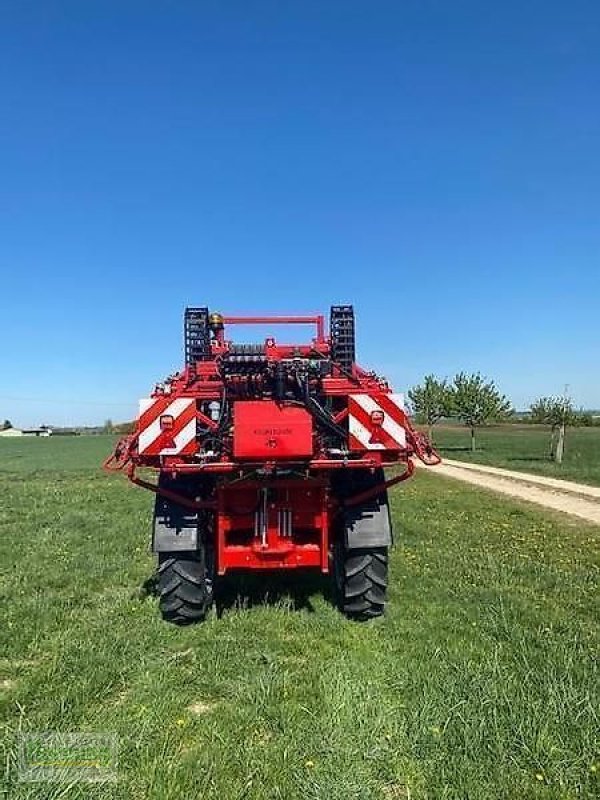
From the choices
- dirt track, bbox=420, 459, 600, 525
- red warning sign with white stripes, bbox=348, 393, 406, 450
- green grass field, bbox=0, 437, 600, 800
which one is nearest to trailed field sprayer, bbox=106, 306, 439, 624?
red warning sign with white stripes, bbox=348, 393, 406, 450

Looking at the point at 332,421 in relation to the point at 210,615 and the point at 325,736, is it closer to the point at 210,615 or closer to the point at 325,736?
the point at 210,615

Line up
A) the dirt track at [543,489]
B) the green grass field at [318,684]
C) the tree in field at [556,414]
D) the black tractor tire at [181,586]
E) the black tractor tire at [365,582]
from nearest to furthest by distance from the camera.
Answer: the green grass field at [318,684] < the black tractor tire at [181,586] < the black tractor tire at [365,582] < the dirt track at [543,489] < the tree in field at [556,414]

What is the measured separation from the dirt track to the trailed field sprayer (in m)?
9.09

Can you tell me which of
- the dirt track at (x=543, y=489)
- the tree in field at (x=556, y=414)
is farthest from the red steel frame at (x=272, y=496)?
the tree in field at (x=556, y=414)

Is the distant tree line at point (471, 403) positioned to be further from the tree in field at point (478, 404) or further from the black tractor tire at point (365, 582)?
the black tractor tire at point (365, 582)

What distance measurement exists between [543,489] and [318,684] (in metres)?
17.6

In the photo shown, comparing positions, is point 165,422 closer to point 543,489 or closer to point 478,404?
point 543,489

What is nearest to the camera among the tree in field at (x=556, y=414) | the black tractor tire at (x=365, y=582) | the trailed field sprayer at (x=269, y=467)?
the trailed field sprayer at (x=269, y=467)

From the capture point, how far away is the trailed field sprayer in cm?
604

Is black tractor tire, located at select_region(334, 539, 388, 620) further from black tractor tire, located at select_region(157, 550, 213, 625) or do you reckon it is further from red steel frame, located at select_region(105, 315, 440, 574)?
black tractor tire, located at select_region(157, 550, 213, 625)

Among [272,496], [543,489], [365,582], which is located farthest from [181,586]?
[543,489]

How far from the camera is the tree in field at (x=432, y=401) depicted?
166 feet

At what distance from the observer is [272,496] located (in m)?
6.58

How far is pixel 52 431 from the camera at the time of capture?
151 meters
